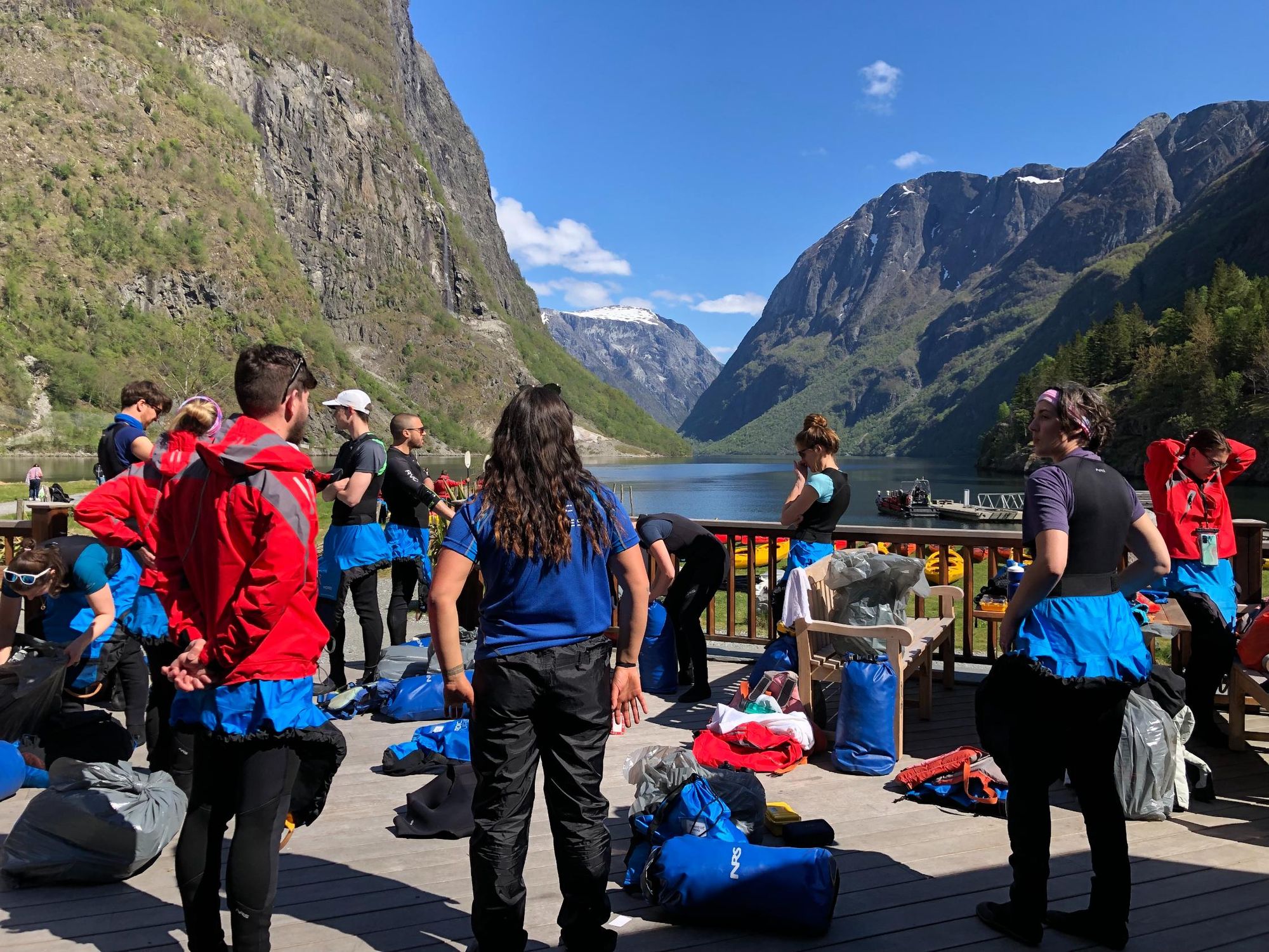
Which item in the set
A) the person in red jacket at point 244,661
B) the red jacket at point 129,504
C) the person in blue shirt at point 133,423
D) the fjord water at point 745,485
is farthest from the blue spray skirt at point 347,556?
the fjord water at point 745,485

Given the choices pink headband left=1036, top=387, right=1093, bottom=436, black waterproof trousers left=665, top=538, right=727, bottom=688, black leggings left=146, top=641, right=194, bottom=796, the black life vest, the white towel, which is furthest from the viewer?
black waterproof trousers left=665, top=538, right=727, bottom=688

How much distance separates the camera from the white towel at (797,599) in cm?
483

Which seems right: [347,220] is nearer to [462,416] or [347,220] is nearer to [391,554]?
[462,416]

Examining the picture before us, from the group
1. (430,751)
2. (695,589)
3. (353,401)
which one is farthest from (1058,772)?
(353,401)

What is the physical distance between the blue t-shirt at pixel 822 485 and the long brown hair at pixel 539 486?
2.79 metres

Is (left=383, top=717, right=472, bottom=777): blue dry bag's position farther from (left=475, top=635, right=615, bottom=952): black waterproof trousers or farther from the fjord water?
the fjord water

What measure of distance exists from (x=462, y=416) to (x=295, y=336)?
106 ft

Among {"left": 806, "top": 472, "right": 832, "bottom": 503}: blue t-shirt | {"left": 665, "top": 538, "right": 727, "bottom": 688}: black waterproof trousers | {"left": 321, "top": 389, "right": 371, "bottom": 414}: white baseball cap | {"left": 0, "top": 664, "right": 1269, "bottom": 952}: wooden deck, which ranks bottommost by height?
{"left": 0, "top": 664, "right": 1269, "bottom": 952}: wooden deck

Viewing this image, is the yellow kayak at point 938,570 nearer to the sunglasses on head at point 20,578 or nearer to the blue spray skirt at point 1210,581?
the blue spray skirt at point 1210,581

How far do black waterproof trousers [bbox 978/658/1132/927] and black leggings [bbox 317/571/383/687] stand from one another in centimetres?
397

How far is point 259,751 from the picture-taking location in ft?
7.54

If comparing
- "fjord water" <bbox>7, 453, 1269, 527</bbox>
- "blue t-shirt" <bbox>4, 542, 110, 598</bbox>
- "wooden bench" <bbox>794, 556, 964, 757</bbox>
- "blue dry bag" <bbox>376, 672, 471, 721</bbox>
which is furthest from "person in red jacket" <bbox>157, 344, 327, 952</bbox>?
"fjord water" <bbox>7, 453, 1269, 527</bbox>

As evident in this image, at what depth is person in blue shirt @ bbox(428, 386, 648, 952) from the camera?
238 centimetres

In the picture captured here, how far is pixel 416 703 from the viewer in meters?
5.31
